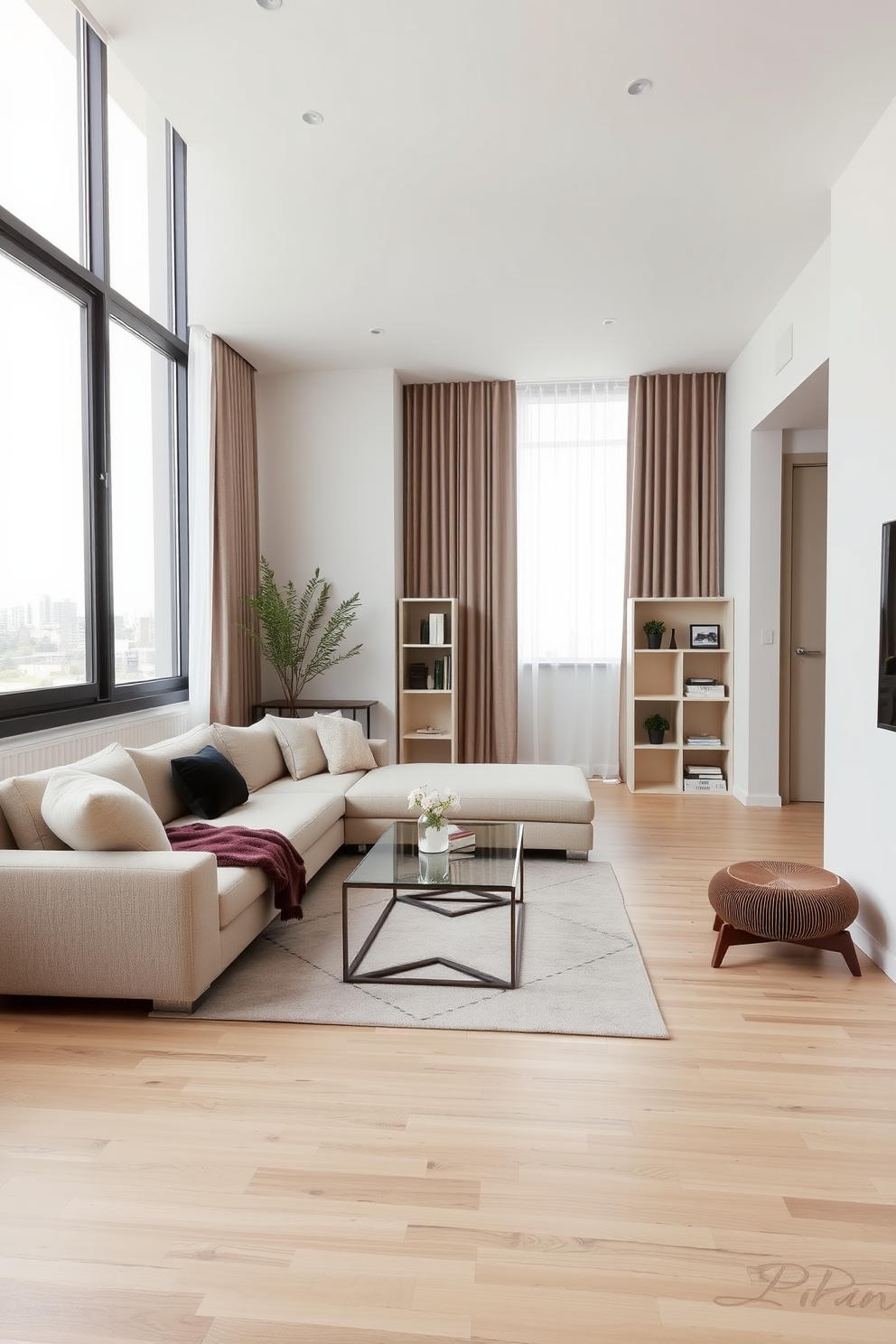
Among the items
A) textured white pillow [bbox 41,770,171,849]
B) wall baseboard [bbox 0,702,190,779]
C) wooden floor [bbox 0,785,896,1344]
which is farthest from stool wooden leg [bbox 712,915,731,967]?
wall baseboard [bbox 0,702,190,779]

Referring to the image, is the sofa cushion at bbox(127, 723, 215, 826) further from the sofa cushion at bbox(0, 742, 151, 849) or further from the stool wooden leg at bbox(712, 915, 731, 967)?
the stool wooden leg at bbox(712, 915, 731, 967)

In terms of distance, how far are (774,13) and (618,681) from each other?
438 centimetres

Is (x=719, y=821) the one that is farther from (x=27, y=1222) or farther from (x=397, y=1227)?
(x=27, y=1222)

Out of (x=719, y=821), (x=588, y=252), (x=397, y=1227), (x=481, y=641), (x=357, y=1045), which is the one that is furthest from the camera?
(x=481, y=641)

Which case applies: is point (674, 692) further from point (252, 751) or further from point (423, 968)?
point (423, 968)

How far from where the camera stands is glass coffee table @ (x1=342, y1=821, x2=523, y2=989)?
2736 mm

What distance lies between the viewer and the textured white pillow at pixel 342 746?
4590 millimetres

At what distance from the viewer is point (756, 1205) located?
5.40ft

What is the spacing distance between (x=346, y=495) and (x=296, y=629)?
1053mm

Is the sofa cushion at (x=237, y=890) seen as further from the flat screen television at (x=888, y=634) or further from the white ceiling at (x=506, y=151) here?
the white ceiling at (x=506, y=151)

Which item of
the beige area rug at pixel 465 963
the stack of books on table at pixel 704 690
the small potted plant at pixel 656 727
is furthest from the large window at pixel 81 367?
the stack of books on table at pixel 704 690

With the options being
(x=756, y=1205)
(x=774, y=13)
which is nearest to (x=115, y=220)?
A: (x=774, y=13)

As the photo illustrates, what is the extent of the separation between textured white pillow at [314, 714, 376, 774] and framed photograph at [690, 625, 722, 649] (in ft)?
8.88

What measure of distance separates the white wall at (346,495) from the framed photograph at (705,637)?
2212 mm
